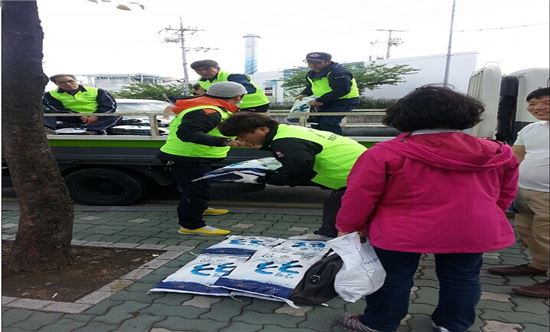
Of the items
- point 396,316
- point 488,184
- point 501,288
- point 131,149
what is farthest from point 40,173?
point 501,288

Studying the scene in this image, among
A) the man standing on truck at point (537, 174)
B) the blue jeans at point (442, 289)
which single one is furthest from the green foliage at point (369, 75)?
the man standing on truck at point (537, 174)

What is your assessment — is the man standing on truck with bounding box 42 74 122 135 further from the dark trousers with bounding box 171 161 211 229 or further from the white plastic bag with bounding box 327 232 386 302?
the white plastic bag with bounding box 327 232 386 302

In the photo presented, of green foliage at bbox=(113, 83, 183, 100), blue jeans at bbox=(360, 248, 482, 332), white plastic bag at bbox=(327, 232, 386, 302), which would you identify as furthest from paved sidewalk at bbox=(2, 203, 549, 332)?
green foliage at bbox=(113, 83, 183, 100)

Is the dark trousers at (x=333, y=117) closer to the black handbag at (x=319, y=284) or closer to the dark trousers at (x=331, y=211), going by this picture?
the dark trousers at (x=331, y=211)

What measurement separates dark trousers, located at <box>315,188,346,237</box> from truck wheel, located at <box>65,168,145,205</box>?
2.65 m

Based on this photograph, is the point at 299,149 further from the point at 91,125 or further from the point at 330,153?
the point at 91,125

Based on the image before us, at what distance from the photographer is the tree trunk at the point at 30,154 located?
298cm

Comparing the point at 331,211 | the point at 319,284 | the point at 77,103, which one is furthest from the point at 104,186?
the point at 319,284

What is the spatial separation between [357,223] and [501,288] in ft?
4.64

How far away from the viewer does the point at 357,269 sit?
2053mm

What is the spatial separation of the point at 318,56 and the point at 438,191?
3.26 m

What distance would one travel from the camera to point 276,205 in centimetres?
540

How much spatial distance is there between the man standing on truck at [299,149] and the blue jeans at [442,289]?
2.77ft

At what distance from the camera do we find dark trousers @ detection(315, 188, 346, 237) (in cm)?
327
